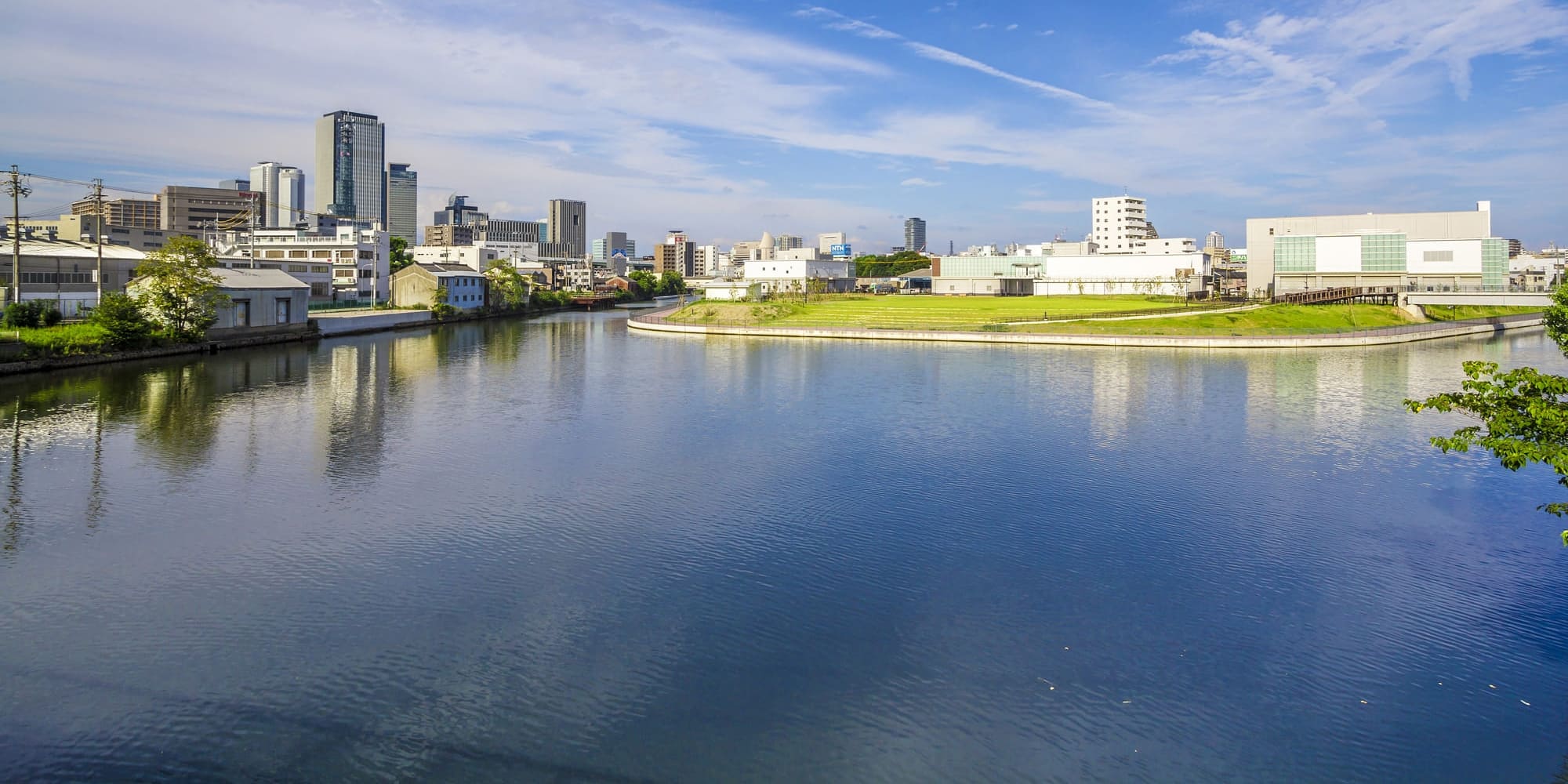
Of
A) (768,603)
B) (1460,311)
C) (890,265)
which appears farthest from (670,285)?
(768,603)

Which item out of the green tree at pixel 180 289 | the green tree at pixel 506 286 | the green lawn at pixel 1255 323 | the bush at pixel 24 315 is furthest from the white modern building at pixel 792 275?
the bush at pixel 24 315

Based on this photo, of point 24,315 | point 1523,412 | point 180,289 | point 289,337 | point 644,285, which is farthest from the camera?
point 644,285

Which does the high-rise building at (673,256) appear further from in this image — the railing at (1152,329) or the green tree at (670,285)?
the railing at (1152,329)

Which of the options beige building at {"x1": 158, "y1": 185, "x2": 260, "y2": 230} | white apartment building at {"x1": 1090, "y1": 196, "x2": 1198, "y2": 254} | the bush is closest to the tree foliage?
white apartment building at {"x1": 1090, "y1": 196, "x2": 1198, "y2": 254}

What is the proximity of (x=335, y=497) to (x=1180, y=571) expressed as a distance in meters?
7.01

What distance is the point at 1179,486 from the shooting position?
9297 millimetres

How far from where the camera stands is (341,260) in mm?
33781

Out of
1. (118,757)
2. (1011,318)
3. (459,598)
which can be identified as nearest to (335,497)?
(459,598)

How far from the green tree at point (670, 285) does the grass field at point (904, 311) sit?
2852 centimetres

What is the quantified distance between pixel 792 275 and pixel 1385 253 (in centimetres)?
2502

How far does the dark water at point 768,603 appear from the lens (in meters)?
4.43

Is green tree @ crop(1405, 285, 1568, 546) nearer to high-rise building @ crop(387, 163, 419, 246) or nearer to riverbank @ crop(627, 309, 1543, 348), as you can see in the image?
riverbank @ crop(627, 309, 1543, 348)

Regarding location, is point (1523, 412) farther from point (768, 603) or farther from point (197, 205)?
point (197, 205)

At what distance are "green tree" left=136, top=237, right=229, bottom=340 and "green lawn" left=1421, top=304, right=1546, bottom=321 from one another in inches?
1397
